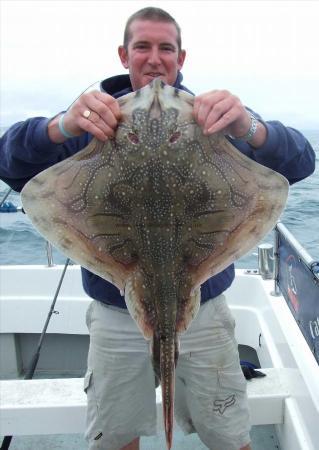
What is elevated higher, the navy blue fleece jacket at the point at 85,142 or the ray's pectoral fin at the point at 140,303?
the navy blue fleece jacket at the point at 85,142

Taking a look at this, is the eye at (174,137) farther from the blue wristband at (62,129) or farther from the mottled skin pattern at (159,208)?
the blue wristband at (62,129)

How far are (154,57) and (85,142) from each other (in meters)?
0.57

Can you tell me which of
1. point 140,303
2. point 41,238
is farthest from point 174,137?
point 41,238

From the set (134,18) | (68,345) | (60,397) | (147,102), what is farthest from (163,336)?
(68,345)

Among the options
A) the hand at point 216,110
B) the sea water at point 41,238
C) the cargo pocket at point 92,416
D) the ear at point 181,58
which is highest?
the ear at point 181,58

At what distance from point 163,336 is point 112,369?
0.72 m

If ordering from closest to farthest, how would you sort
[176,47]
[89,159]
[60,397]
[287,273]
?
[89,159] < [176,47] < [60,397] < [287,273]

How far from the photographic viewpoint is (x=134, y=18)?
2.32 meters

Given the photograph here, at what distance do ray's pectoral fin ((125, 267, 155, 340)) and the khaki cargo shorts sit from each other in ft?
1.77

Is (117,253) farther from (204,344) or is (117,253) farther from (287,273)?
(287,273)

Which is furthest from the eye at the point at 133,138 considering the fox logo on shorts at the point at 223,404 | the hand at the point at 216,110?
the fox logo on shorts at the point at 223,404

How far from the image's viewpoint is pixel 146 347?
2.42 metres

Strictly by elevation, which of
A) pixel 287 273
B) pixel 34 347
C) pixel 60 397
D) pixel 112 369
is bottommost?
pixel 34 347

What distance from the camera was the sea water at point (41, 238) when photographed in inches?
346
